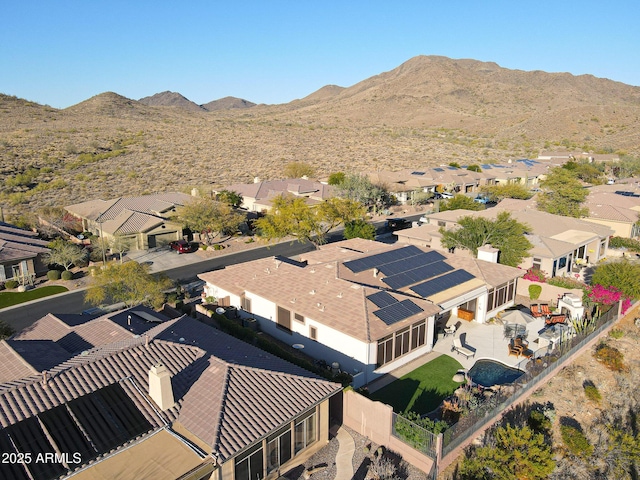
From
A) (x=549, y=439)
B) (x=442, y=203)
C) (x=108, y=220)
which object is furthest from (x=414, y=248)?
(x=108, y=220)

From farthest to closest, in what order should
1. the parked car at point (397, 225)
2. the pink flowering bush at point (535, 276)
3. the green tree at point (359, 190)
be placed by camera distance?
the green tree at point (359, 190), the parked car at point (397, 225), the pink flowering bush at point (535, 276)

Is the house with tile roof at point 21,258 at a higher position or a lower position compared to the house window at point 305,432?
higher

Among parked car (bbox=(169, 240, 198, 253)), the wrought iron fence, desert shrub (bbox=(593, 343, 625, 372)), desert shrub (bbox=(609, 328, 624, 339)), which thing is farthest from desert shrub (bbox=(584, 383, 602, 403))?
parked car (bbox=(169, 240, 198, 253))

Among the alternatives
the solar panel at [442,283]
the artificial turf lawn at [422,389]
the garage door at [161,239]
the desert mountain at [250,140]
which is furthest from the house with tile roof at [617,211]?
the desert mountain at [250,140]

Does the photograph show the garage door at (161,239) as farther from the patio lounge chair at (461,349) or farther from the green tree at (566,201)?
the green tree at (566,201)

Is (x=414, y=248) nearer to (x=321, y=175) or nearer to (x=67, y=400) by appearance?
(x=67, y=400)
